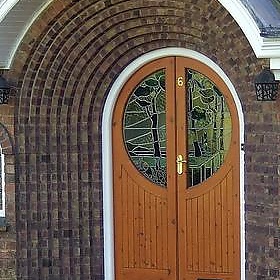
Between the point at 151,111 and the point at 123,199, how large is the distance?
1.06 m

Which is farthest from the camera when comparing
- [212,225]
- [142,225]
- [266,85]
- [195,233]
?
[142,225]

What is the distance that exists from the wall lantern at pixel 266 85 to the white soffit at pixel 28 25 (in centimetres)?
42

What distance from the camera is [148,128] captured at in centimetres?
925

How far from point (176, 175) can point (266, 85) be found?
1.63 meters

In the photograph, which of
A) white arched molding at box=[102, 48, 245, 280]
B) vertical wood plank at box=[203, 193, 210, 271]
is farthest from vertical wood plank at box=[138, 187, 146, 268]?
vertical wood plank at box=[203, 193, 210, 271]

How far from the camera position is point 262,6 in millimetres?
7895

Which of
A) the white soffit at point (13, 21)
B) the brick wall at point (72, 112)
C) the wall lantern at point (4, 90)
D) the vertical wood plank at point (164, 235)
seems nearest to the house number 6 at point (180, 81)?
the brick wall at point (72, 112)

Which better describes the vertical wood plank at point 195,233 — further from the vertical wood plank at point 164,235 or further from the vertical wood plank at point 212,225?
the vertical wood plank at point 164,235

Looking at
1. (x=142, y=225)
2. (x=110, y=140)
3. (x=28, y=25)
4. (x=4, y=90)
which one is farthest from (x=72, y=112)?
(x=142, y=225)

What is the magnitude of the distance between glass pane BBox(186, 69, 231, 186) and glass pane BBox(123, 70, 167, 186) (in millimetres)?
321

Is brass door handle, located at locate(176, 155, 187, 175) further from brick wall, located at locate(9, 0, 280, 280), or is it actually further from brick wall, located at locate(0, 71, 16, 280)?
brick wall, located at locate(0, 71, 16, 280)

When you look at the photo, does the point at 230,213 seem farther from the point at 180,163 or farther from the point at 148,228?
the point at 148,228

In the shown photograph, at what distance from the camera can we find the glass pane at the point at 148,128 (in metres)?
9.18

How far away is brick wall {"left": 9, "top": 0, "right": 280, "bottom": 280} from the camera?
8797 mm
